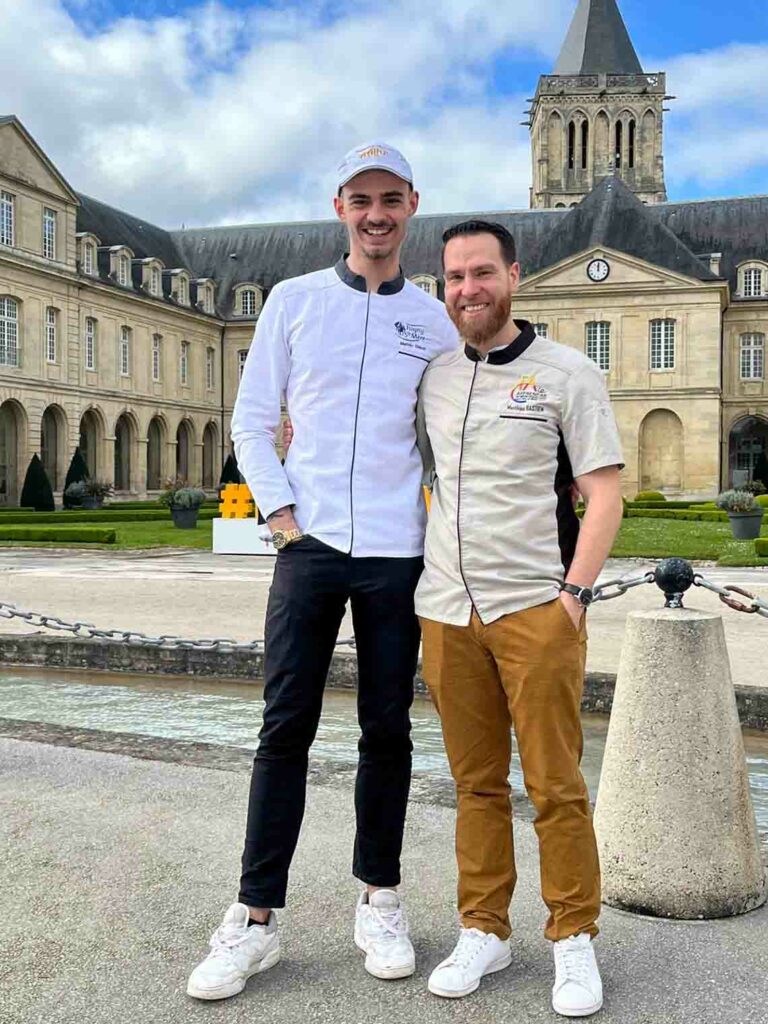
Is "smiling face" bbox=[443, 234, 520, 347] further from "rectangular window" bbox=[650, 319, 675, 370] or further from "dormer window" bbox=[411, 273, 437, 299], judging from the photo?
"rectangular window" bbox=[650, 319, 675, 370]

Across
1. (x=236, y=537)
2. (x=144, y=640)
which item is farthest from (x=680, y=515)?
(x=144, y=640)

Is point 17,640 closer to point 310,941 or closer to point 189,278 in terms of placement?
point 310,941

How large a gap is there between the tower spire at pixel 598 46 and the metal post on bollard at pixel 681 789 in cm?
6262

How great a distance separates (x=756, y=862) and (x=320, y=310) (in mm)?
1895

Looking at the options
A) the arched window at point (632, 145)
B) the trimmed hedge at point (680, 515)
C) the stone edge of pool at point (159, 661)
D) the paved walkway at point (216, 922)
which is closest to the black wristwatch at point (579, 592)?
the paved walkway at point (216, 922)

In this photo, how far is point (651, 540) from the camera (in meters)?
17.9

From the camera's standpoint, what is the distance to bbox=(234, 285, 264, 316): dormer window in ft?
154

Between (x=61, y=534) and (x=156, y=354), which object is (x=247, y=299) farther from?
(x=61, y=534)

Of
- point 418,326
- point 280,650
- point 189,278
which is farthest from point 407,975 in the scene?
point 189,278

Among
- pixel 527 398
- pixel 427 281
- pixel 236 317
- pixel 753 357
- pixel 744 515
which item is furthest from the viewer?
pixel 236 317

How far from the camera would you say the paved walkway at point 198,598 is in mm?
7535

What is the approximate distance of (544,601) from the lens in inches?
97.0

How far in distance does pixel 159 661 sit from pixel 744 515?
1395cm

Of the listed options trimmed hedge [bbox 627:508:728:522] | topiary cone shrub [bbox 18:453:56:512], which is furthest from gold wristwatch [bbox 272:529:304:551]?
topiary cone shrub [bbox 18:453:56:512]
